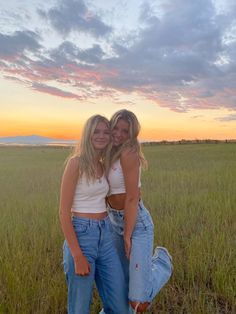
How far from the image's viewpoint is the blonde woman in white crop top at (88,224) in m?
2.69

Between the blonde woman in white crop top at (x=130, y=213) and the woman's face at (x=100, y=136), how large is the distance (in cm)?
12

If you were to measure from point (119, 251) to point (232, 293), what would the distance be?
1.52 m

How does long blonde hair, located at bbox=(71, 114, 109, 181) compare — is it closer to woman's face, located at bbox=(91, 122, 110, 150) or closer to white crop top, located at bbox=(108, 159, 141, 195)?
woman's face, located at bbox=(91, 122, 110, 150)

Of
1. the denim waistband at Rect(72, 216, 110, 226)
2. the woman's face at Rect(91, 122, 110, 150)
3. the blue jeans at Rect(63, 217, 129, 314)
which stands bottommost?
the blue jeans at Rect(63, 217, 129, 314)

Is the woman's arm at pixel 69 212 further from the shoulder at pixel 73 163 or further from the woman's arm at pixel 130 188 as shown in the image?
the woman's arm at pixel 130 188

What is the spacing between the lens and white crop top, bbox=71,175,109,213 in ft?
8.98

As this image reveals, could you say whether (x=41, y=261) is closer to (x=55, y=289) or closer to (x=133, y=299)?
(x=55, y=289)

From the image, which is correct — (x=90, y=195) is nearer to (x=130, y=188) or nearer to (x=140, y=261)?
(x=130, y=188)

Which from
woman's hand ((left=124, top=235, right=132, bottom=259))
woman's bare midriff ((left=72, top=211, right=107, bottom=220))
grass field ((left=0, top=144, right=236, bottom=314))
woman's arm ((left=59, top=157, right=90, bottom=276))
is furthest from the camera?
grass field ((left=0, top=144, right=236, bottom=314))

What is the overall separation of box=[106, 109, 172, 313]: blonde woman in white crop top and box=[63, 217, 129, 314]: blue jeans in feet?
0.34

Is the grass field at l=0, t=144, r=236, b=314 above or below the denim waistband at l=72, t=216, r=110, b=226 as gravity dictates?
below

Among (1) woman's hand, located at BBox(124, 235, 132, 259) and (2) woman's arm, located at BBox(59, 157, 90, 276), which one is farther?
(1) woman's hand, located at BBox(124, 235, 132, 259)

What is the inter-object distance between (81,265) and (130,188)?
2.27ft

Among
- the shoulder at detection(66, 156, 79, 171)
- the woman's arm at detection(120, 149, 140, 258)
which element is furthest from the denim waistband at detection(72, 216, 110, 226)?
the shoulder at detection(66, 156, 79, 171)
